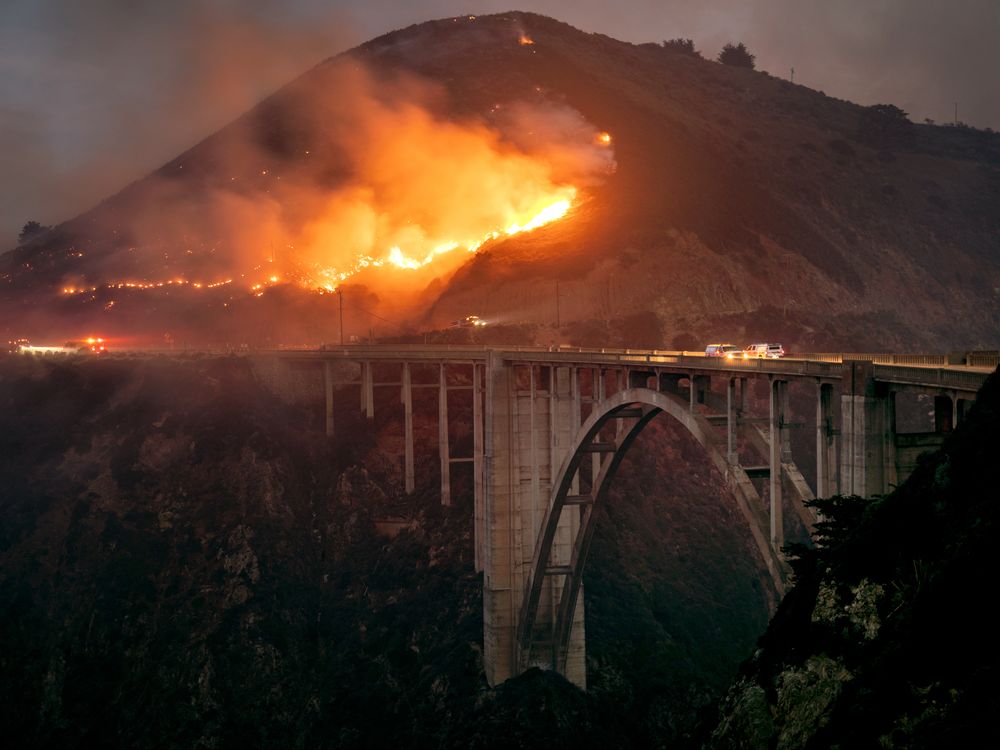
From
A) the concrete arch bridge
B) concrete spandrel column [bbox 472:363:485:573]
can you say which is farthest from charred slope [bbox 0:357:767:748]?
concrete spandrel column [bbox 472:363:485:573]

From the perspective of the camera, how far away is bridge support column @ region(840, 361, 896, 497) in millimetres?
20766

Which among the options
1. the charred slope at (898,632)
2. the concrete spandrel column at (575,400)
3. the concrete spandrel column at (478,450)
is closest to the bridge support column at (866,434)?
the charred slope at (898,632)

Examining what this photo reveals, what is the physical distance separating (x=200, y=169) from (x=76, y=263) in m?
32.2

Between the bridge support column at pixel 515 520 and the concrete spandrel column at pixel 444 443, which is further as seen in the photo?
the concrete spandrel column at pixel 444 443

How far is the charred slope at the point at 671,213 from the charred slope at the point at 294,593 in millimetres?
31397

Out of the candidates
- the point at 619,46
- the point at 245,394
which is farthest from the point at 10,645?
the point at 619,46

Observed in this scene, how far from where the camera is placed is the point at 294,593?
205 feet

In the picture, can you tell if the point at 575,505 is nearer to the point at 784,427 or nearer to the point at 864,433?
the point at 784,427

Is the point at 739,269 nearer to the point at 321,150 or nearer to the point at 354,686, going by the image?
the point at 354,686

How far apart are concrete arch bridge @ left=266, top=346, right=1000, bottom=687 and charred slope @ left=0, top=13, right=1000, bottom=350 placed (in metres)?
25.6

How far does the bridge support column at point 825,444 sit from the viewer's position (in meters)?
22.0

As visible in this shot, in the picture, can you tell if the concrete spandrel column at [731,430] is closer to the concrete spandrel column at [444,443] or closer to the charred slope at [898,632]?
the charred slope at [898,632]

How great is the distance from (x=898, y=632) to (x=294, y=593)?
53725 millimetres

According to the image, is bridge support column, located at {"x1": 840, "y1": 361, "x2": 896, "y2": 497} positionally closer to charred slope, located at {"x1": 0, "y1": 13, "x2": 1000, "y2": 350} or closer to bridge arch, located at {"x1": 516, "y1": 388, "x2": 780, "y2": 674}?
bridge arch, located at {"x1": 516, "y1": 388, "x2": 780, "y2": 674}
